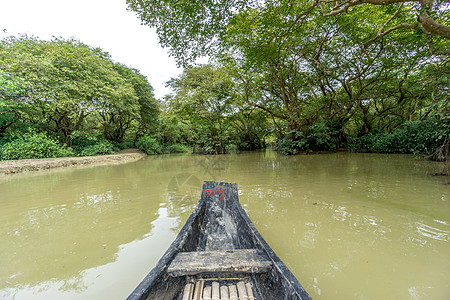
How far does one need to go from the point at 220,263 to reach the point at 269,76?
38.6 ft

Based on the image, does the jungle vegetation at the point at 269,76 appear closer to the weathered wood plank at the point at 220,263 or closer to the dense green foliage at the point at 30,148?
the dense green foliage at the point at 30,148

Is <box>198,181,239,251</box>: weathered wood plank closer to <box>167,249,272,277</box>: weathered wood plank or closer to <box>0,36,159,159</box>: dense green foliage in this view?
<box>167,249,272,277</box>: weathered wood plank

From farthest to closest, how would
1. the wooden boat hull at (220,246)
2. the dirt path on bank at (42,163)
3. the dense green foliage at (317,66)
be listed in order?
the dirt path on bank at (42,163), the dense green foliage at (317,66), the wooden boat hull at (220,246)

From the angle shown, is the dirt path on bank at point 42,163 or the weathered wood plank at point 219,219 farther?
the dirt path on bank at point 42,163

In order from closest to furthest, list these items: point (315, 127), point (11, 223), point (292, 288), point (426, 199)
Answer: point (292, 288) → point (11, 223) → point (426, 199) → point (315, 127)

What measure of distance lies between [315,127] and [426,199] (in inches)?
341

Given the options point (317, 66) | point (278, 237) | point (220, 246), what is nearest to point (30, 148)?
point (220, 246)

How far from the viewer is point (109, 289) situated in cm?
135

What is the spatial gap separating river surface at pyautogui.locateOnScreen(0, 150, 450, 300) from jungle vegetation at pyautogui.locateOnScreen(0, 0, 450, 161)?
3.12 metres

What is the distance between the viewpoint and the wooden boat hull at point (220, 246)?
96cm

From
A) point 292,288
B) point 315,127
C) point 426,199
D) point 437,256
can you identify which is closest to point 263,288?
point 292,288

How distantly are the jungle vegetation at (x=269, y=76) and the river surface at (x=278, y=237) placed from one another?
3118 mm

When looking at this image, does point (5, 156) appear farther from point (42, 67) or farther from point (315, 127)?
point (315, 127)

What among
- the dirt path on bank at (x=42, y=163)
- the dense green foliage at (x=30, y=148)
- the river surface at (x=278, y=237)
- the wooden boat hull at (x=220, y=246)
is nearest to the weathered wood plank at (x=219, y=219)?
the wooden boat hull at (x=220, y=246)
